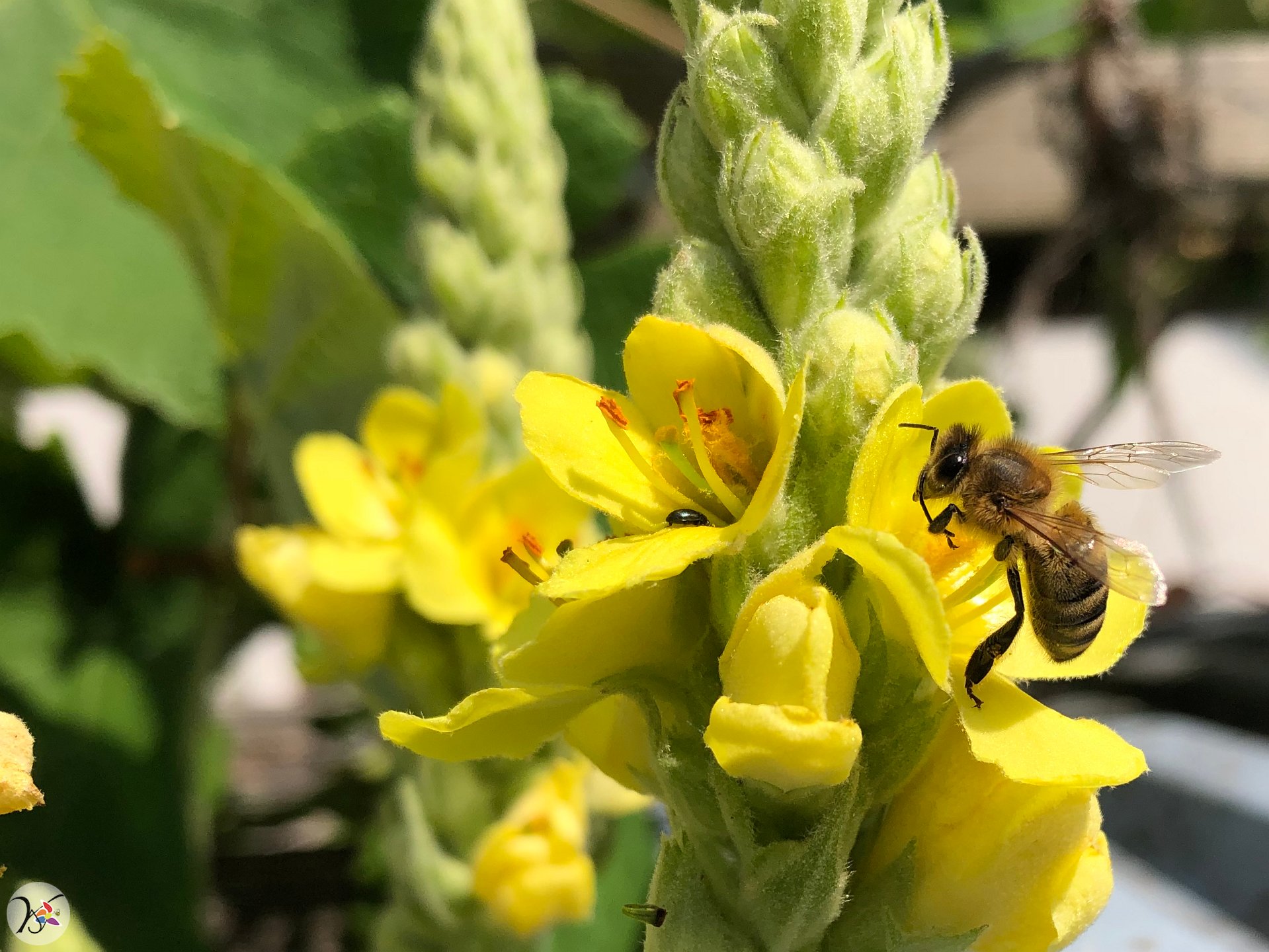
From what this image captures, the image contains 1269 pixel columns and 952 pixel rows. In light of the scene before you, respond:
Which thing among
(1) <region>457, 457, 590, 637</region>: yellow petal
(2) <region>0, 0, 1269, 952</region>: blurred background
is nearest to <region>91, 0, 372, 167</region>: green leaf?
(2) <region>0, 0, 1269, 952</region>: blurred background

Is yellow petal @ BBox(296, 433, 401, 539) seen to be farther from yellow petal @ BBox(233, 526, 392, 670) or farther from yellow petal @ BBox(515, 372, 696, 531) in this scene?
yellow petal @ BBox(515, 372, 696, 531)

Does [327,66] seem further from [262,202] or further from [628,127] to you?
[262,202]

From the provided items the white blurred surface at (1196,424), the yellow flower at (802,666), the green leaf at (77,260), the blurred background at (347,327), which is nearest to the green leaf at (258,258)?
the blurred background at (347,327)

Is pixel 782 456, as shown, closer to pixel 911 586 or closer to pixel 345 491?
pixel 911 586

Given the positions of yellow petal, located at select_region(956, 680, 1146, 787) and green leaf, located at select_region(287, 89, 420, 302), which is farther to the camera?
green leaf, located at select_region(287, 89, 420, 302)

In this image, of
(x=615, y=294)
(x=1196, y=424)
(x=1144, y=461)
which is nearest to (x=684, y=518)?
(x=1144, y=461)

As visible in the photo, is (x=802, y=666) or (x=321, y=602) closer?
(x=802, y=666)
